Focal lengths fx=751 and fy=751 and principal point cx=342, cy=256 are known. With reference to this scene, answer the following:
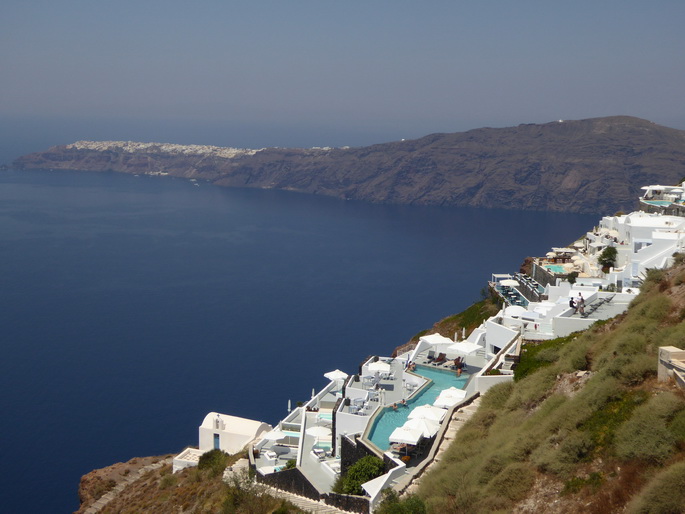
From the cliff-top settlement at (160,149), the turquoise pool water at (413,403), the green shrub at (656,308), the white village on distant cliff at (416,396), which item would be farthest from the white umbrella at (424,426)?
the cliff-top settlement at (160,149)

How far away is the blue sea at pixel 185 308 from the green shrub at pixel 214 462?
29.0ft

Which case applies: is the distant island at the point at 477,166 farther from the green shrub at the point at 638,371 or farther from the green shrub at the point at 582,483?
the green shrub at the point at 582,483

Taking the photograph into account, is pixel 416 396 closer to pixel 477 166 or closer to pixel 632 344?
pixel 632 344

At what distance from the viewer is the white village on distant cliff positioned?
460 inches

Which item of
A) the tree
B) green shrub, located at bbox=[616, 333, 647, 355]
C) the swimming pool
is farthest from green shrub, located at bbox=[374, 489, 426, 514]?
the swimming pool

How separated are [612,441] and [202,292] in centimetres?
4685

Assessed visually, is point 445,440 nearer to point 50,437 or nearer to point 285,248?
point 50,437

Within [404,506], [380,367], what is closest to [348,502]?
[404,506]

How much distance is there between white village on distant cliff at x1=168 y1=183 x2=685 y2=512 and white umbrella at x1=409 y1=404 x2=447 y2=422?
0.02 metres

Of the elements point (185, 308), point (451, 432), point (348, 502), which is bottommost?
point (185, 308)

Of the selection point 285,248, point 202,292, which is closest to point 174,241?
point 285,248

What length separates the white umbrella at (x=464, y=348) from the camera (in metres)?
16.0

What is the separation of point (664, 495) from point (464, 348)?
9.91 metres

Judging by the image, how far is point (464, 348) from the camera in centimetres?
1609
